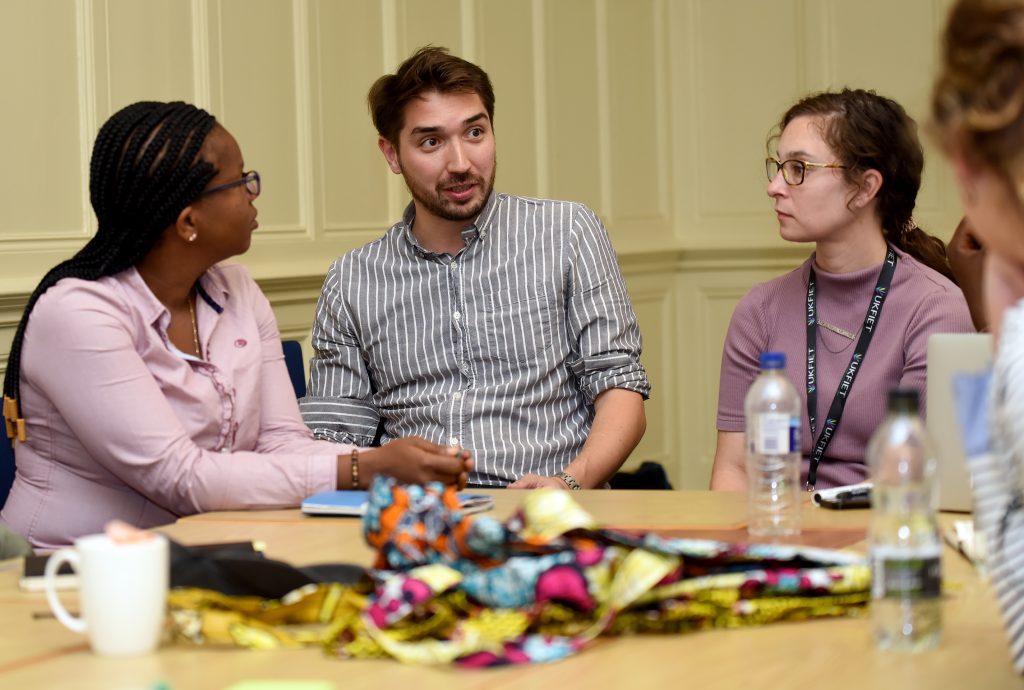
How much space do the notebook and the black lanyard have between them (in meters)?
0.79

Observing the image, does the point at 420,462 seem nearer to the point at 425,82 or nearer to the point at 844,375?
the point at 844,375

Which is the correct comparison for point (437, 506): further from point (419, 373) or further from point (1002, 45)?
point (419, 373)

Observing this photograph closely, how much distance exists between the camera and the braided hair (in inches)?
95.0

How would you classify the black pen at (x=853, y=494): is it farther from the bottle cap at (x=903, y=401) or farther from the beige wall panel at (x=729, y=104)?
→ the beige wall panel at (x=729, y=104)

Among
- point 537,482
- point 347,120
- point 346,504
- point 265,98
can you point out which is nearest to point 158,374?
point 346,504

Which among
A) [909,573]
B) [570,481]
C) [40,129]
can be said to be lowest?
[570,481]

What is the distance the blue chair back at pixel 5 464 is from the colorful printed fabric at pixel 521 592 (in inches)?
44.9

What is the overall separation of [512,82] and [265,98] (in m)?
1.28

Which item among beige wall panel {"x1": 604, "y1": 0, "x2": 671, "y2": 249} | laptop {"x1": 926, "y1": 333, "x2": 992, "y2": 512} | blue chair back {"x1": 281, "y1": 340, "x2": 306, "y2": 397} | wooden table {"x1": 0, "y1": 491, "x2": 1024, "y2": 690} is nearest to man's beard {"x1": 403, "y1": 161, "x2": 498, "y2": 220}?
blue chair back {"x1": 281, "y1": 340, "x2": 306, "y2": 397}

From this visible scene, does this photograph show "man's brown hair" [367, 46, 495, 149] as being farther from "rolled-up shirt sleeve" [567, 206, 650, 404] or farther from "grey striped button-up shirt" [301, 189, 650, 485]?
"rolled-up shirt sleeve" [567, 206, 650, 404]

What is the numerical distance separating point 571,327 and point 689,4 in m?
3.33

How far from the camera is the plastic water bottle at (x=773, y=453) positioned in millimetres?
1918

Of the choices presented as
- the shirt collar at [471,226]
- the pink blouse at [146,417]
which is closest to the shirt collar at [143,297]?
the pink blouse at [146,417]

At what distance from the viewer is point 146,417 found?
7.44 feet
